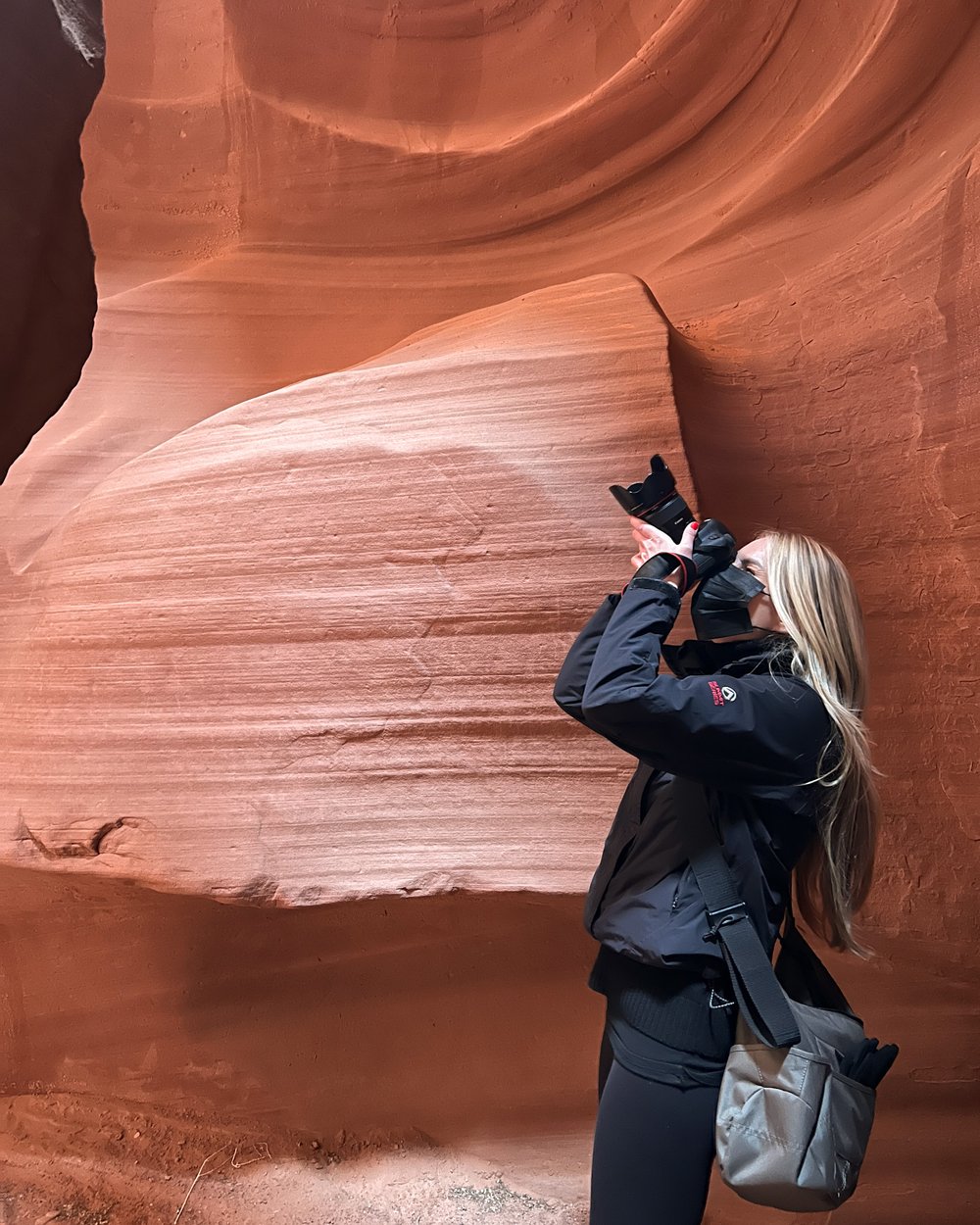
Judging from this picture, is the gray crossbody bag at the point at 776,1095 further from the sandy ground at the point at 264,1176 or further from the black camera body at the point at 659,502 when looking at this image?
the sandy ground at the point at 264,1176

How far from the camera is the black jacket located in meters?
1.14

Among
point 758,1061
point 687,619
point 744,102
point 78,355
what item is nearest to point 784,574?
point 687,619

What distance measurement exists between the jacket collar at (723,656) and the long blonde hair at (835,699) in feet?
0.09

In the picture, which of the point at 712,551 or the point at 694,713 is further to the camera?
the point at 712,551

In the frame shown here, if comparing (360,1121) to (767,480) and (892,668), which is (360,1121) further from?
A: (767,480)

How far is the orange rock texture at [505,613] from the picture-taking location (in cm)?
185

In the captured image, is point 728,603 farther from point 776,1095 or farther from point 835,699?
point 776,1095

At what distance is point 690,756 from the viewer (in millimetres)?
1145

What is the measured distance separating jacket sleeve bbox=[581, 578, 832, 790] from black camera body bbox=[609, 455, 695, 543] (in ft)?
0.58

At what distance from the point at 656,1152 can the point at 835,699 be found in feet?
2.21

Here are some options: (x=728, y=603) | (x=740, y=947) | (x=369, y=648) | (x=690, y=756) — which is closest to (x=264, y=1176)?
(x=369, y=648)

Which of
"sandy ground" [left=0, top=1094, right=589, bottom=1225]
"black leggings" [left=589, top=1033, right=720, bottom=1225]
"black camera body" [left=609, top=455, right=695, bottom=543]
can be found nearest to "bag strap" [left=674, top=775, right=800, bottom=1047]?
"black leggings" [left=589, top=1033, right=720, bottom=1225]

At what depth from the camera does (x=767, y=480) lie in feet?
6.52

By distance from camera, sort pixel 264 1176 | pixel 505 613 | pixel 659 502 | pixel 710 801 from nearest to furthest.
A: pixel 710 801 → pixel 659 502 → pixel 505 613 → pixel 264 1176
